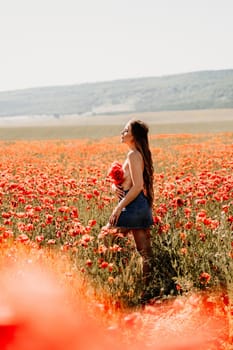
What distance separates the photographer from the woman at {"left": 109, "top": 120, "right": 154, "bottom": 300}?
517cm

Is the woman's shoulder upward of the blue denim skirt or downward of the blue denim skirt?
upward

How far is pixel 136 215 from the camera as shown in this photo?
Answer: 208 inches

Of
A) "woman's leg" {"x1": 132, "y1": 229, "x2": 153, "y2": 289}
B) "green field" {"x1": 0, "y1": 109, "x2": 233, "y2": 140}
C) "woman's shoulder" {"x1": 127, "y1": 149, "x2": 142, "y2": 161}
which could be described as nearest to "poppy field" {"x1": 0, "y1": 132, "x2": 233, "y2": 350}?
"woman's leg" {"x1": 132, "y1": 229, "x2": 153, "y2": 289}

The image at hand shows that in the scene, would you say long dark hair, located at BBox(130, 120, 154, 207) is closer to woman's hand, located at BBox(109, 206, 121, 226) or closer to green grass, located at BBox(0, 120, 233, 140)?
woman's hand, located at BBox(109, 206, 121, 226)

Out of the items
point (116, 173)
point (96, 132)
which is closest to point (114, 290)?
point (116, 173)

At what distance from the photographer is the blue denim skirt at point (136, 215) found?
5.27 meters

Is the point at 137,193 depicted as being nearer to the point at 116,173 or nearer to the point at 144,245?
the point at 116,173

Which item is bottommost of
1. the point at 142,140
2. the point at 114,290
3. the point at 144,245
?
the point at 114,290

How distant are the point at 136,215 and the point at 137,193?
21cm

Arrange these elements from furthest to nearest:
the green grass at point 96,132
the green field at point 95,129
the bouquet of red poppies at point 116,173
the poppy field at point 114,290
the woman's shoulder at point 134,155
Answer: the green field at point 95,129 < the green grass at point 96,132 < the bouquet of red poppies at point 116,173 < the woman's shoulder at point 134,155 < the poppy field at point 114,290

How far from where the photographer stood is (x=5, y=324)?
3113 millimetres

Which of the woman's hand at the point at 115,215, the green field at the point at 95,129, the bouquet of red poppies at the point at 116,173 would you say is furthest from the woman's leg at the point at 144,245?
the green field at the point at 95,129

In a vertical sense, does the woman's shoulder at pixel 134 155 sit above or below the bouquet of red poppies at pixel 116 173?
above

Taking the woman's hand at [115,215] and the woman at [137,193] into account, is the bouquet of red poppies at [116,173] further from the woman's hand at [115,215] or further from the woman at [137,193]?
the woman's hand at [115,215]
